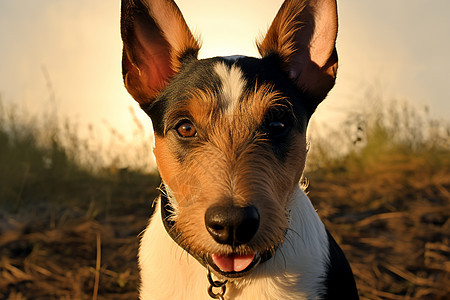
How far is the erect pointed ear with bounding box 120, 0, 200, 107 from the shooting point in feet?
10.8

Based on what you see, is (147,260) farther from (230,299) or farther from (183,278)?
(230,299)

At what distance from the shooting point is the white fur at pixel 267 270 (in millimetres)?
3061

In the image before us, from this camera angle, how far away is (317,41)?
3463 mm

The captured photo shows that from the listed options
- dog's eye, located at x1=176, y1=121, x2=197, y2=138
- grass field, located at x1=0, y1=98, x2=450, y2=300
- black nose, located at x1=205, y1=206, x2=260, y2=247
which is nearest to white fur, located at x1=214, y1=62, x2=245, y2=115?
dog's eye, located at x1=176, y1=121, x2=197, y2=138

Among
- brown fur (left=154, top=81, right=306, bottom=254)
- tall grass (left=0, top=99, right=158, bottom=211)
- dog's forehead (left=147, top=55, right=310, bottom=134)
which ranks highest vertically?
dog's forehead (left=147, top=55, right=310, bottom=134)

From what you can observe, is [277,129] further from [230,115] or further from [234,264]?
[234,264]

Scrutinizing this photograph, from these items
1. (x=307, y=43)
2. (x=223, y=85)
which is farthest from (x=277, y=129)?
(x=307, y=43)

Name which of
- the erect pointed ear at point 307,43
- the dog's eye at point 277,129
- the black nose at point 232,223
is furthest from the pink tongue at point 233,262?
the erect pointed ear at point 307,43

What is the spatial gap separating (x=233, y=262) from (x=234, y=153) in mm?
653

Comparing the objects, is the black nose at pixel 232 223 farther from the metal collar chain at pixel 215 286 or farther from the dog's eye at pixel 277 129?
the dog's eye at pixel 277 129

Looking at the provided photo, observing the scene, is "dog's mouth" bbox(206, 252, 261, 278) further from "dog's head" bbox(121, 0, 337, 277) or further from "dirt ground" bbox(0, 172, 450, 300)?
"dirt ground" bbox(0, 172, 450, 300)

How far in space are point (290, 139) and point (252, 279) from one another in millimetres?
931

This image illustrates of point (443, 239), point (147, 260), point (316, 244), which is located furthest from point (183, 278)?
point (443, 239)

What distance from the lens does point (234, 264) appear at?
9.43ft
